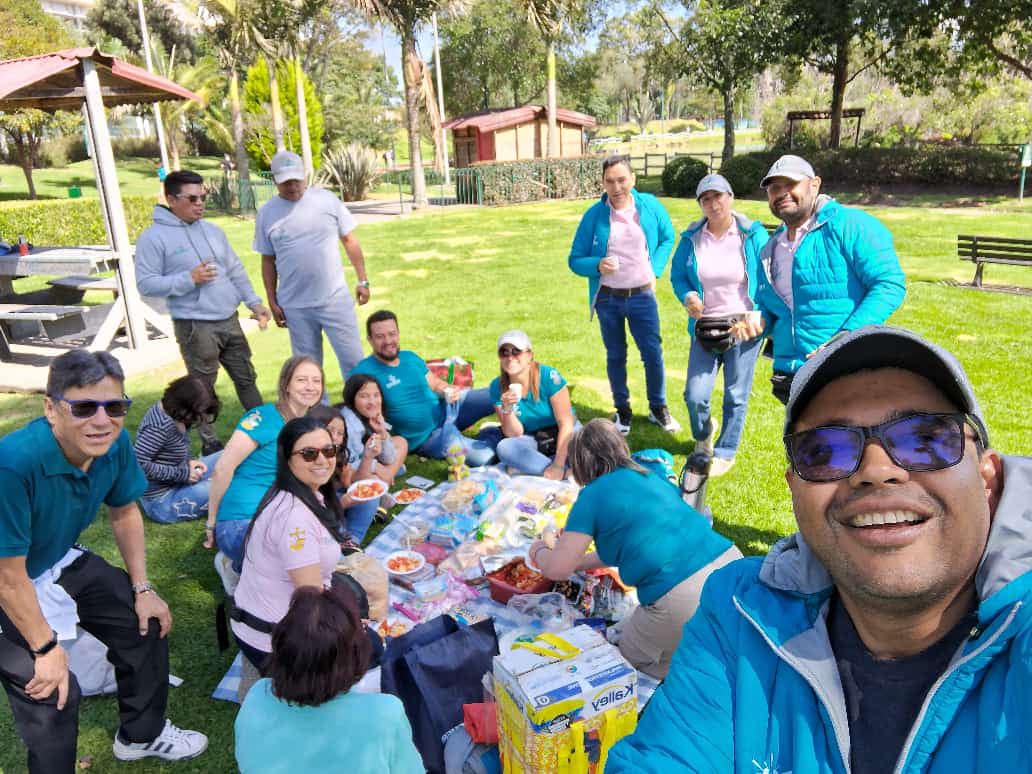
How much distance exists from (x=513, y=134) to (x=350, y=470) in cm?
2731

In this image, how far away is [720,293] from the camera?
550 cm

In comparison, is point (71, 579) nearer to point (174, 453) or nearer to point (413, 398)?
point (174, 453)

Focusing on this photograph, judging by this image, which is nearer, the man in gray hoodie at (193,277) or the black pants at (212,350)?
the man in gray hoodie at (193,277)

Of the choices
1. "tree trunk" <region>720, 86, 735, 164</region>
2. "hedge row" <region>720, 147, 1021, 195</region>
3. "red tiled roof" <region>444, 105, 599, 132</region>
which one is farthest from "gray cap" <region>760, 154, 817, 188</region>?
"red tiled roof" <region>444, 105, 599, 132</region>

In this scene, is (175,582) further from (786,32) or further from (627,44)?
(627,44)

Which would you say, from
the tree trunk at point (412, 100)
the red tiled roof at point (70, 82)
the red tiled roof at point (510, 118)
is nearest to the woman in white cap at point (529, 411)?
the red tiled roof at point (70, 82)

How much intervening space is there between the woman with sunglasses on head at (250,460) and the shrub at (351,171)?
25.5m

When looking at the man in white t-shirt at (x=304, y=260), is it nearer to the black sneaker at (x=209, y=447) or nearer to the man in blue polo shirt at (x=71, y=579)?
the black sneaker at (x=209, y=447)

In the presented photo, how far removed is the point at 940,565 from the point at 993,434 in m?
5.73

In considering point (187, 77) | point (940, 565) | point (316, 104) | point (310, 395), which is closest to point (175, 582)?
point (310, 395)

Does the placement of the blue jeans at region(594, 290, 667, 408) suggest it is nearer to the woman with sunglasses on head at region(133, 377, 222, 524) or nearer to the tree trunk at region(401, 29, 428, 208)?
the woman with sunglasses on head at region(133, 377, 222, 524)

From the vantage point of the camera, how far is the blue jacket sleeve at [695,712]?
1479mm

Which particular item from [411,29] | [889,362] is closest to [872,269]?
[889,362]

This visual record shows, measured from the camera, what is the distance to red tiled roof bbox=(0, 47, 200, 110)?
766cm
